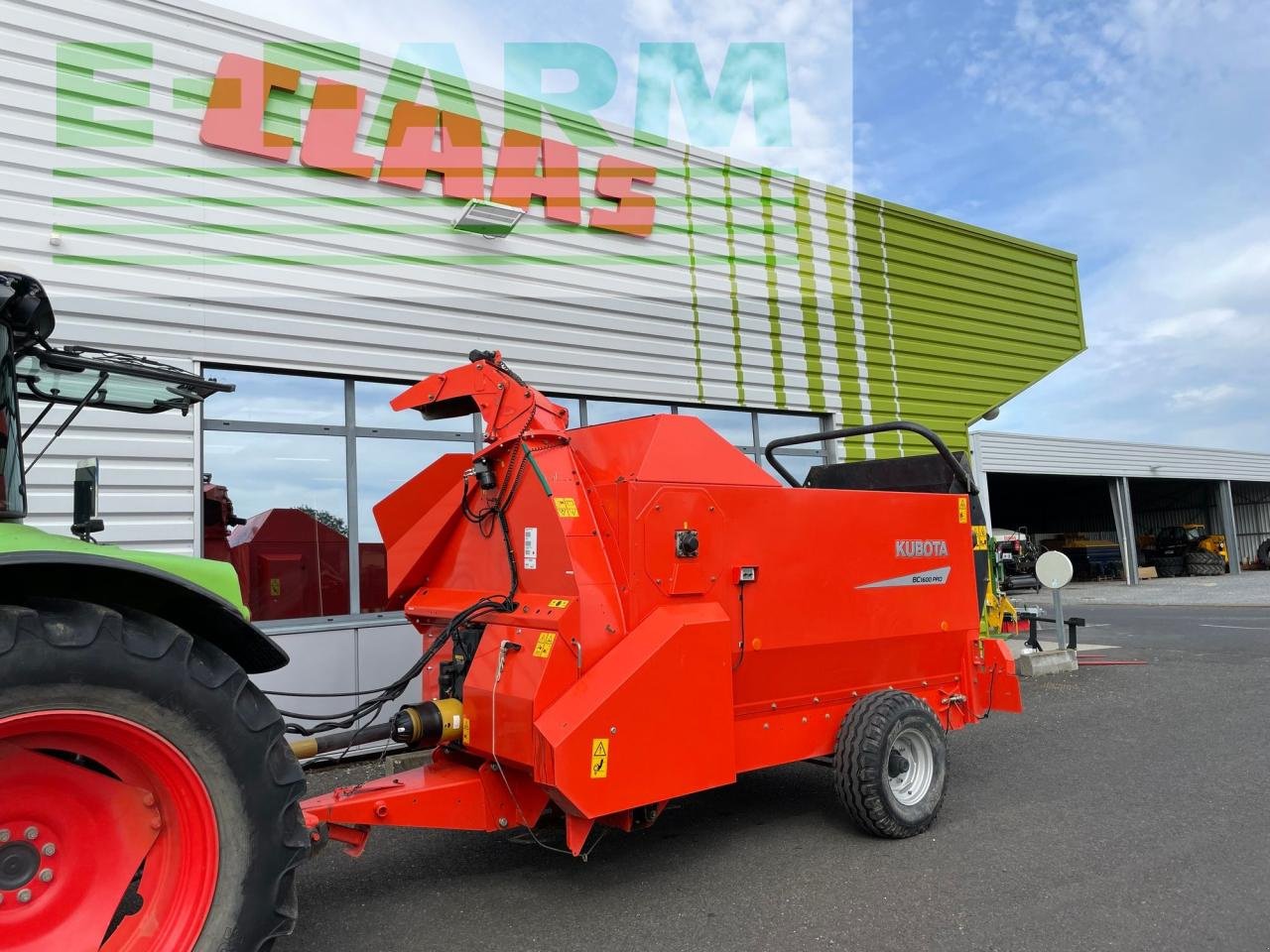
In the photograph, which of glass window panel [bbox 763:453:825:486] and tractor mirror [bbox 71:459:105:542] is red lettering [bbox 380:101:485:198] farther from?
tractor mirror [bbox 71:459:105:542]

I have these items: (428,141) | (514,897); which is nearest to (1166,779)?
(514,897)

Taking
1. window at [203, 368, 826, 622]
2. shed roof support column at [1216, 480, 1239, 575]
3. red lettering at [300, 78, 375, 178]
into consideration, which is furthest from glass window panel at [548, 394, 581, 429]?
shed roof support column at [1216, 480, 1239, 575]

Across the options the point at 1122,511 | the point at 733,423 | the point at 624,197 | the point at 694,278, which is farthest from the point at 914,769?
the point at 1122,511

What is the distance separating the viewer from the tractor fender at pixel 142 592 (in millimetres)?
2373

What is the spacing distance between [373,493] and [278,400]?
3.46 feet

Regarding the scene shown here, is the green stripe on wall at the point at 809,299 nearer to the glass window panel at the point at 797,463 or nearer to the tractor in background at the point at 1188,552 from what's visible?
the glass window panel at the point at 797,463

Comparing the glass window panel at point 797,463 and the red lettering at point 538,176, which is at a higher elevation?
the red lettering at point 538,176

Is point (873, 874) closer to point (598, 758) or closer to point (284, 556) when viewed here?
point (598, 758)

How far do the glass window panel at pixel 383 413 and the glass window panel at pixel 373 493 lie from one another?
141mm

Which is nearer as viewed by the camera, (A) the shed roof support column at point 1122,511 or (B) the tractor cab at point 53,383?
(B) the tractor cab at point 53,383

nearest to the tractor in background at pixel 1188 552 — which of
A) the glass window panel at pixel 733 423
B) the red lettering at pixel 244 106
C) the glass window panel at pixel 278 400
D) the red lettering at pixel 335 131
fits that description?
the glass window panel at pixel 733 423

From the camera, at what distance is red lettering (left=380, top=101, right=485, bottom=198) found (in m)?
7.45

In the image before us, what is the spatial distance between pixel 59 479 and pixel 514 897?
171 inches

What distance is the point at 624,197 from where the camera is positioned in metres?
8.81
